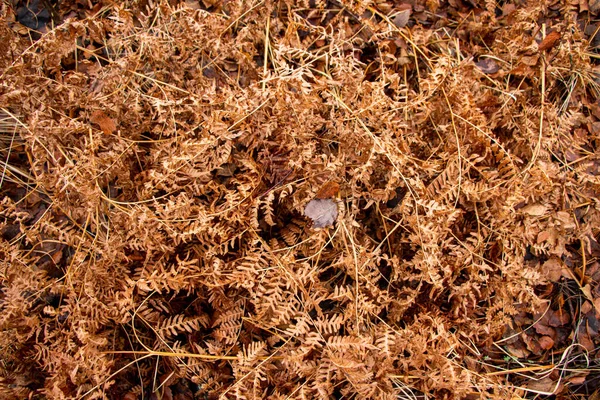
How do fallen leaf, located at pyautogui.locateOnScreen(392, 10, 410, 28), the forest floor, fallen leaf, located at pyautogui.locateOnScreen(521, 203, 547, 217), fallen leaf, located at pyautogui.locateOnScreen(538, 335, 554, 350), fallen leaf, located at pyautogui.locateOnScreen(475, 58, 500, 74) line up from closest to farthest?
the forest floor
fallen leaf, located at pyautogui.locateOnScreen(521, 203, 547, 217)
fallen leaf, located at pyautogui.locateOnScreen(538, 335, 554, 350)
fallen leaf, located at pyautogui.locateOnScreen(475, 58, 500, 74)
fallen leaf, located at pyautogui.locateOnScreen(392, 10, 410, 28)

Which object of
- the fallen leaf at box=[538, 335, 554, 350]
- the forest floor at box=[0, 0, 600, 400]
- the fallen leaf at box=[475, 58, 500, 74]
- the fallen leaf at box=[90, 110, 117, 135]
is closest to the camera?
the forest floor at box=[0, 0, 600, 400]

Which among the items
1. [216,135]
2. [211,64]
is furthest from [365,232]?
[211,64]

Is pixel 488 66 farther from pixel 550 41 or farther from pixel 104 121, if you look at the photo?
pixel 104 121

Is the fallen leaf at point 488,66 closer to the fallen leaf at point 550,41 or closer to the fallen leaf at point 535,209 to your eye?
the fallen leaf at point 550,41

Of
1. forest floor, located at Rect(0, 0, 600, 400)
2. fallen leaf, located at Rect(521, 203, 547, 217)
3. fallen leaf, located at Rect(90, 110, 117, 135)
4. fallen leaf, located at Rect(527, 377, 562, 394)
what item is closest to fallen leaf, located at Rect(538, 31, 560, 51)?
forest floor, located at Rect(0, 0, 600, 400)

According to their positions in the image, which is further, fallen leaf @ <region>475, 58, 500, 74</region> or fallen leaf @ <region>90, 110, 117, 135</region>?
fallen leaf @ <region>475, 58, 500, 74</region>

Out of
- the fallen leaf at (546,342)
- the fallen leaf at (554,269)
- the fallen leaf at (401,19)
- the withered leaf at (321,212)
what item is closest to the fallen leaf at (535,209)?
the fallen leaf at (554,269)

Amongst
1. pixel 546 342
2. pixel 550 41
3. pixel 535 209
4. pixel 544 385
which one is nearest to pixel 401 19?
pixel 550 41

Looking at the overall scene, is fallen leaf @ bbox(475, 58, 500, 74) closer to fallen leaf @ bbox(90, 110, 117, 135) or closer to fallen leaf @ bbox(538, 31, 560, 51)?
fallen leaf @ bbox(538, 31, 560, 51)
